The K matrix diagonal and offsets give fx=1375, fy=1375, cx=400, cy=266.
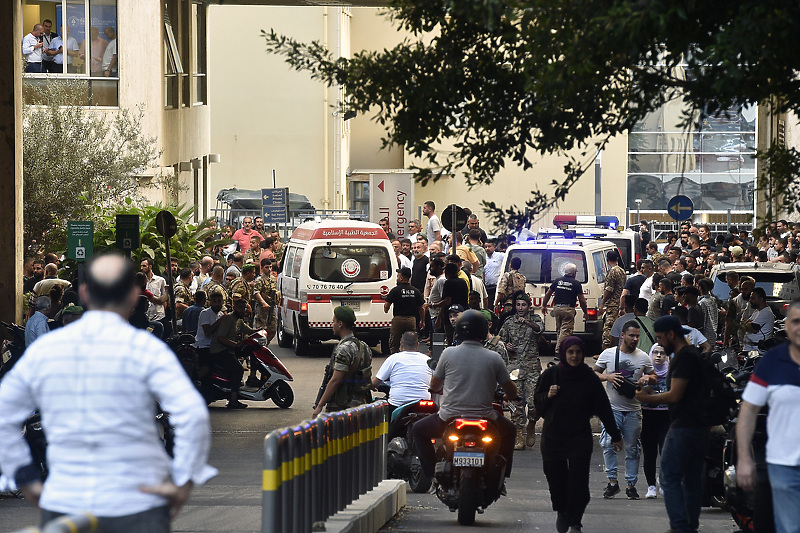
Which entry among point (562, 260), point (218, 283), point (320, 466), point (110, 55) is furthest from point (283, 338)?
point (320, 466)

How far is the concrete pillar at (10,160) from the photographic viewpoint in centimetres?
1816

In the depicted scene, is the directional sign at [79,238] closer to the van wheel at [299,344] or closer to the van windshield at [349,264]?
the van windshield at [349,264]

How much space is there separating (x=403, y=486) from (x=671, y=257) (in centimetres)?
1550

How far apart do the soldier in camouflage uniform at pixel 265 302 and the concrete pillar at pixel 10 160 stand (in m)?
4.56

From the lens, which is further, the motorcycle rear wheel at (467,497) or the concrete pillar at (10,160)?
the concrete pillar at (10,160)

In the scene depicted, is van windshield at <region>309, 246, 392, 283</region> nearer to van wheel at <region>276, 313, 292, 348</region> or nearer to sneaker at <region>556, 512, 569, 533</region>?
van wheel at <region>276, 313, 292, 348</region>

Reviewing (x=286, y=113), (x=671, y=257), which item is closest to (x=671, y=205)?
(x=671, y=257)

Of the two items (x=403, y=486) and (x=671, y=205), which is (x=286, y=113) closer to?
(x=671, y=205)

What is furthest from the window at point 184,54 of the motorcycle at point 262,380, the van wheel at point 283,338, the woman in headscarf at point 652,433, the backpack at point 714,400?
the backpack at point 714,400

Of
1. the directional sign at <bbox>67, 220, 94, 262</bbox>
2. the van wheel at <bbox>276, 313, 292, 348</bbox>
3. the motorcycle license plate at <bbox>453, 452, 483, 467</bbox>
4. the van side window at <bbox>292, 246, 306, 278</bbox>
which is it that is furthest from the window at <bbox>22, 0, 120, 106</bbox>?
the motorcycle license plate at <bbox>453, 452, 483, 467</bbox>

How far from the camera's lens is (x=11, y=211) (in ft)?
60.7

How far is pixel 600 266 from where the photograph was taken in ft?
77.1

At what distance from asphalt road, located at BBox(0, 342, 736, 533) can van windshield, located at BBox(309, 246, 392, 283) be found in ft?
22.9

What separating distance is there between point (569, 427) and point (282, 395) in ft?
28.0
